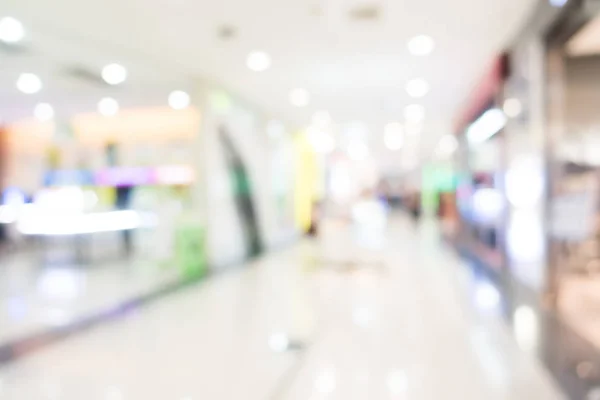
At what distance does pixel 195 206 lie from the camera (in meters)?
7.58

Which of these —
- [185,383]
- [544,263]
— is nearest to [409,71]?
[544,263]

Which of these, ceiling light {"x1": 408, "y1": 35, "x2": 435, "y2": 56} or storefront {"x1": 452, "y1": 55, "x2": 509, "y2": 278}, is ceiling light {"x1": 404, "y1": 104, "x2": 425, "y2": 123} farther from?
ceiling light {"x1": 408, "y1": 35, "x2": 435, "y2": 56}

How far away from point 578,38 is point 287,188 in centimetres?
964

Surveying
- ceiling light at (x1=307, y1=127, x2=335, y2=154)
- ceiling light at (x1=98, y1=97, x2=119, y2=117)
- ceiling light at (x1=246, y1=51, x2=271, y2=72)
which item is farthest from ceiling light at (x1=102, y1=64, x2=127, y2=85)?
ceiling light at (x1=307, y1=127, x2=335, y2=154)

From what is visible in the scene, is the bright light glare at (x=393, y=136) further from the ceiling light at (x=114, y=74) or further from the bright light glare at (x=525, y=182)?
the ceiling light at (x=114, y=74)

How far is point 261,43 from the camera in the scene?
18.0 ft

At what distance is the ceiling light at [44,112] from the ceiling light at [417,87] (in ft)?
22.9

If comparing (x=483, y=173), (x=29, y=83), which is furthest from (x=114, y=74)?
(x=483, y=173)

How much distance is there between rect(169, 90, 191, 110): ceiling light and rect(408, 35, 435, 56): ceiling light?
3.76 m

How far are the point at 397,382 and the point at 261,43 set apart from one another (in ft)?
13.3

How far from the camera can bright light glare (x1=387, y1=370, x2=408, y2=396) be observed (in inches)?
116

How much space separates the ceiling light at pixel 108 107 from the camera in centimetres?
883

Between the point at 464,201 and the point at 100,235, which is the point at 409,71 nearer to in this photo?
the point at 464,201

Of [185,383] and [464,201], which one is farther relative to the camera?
[464,201]
